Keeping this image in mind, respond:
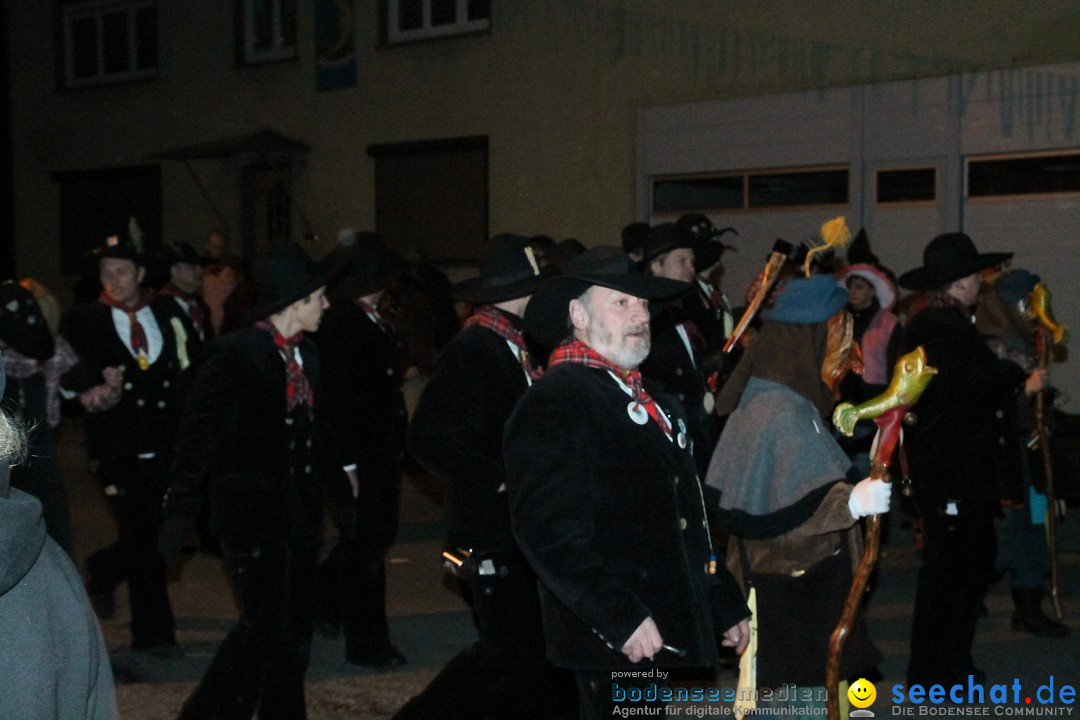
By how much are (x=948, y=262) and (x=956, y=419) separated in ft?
2.50

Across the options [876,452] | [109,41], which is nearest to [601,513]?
[876,452]

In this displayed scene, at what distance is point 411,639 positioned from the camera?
25.8 ft

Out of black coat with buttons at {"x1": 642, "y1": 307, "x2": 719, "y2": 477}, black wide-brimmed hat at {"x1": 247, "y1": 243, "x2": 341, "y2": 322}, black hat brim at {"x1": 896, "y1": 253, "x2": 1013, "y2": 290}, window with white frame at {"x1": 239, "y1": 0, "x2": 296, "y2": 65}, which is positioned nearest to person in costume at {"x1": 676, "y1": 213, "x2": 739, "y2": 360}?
black coat with buttons at {"x1": 642, "y1": 307, "x2": 719, "y2": 477}

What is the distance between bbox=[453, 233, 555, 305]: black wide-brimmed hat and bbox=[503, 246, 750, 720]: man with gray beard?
156 centimetres

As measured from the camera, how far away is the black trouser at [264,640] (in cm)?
546

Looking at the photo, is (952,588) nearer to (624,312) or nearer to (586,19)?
(624,312)

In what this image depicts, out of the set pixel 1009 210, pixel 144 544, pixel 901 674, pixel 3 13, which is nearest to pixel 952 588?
pixel 901 674

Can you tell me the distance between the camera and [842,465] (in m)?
4.67

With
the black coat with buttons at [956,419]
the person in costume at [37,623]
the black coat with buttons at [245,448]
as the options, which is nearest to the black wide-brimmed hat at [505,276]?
the black coat with buttons at [245,448]

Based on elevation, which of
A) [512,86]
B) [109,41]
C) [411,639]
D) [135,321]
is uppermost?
[109,41]

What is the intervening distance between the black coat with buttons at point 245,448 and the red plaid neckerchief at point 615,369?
1880mm

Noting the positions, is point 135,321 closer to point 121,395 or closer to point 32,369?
point 121,395

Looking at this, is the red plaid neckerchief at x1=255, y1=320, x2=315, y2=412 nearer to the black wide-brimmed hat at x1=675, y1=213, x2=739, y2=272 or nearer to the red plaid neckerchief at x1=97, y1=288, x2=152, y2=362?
the red plaid neckerchief at x1=97, y1=288, x2=152, y2=362

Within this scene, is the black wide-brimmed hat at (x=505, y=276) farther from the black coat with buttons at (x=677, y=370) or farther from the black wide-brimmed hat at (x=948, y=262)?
the black wide-brimmed hat at (x=948, y=262)
